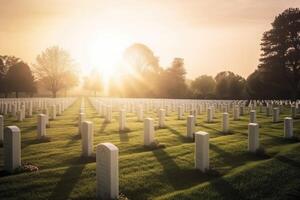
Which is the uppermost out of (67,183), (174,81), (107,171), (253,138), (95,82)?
(95,82)

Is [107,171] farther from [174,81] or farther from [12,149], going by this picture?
[174,81]

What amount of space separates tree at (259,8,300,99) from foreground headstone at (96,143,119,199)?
50852 millimetres

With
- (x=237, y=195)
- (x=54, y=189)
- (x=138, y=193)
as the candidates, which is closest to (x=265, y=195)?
(x=237, y=195)

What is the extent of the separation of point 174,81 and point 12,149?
219 ft

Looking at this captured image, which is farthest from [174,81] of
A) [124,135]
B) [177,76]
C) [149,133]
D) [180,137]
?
[149,133]

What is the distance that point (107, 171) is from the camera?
650 cm

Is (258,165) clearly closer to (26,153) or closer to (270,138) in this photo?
(270,138)

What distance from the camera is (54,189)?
715cm

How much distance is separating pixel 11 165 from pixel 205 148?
4700 mm

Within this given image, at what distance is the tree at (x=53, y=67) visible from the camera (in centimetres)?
7181

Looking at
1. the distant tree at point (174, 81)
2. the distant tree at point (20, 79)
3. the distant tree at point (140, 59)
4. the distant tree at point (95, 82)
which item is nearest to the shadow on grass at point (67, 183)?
the distant tree at point (174, 81)

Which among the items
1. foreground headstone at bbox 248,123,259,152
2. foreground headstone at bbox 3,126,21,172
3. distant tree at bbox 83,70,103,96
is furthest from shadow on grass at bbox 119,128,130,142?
distant tree at bbox 83,70,103,96

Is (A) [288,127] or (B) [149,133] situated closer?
(B) [149,133]

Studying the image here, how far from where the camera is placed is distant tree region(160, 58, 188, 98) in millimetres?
73000
